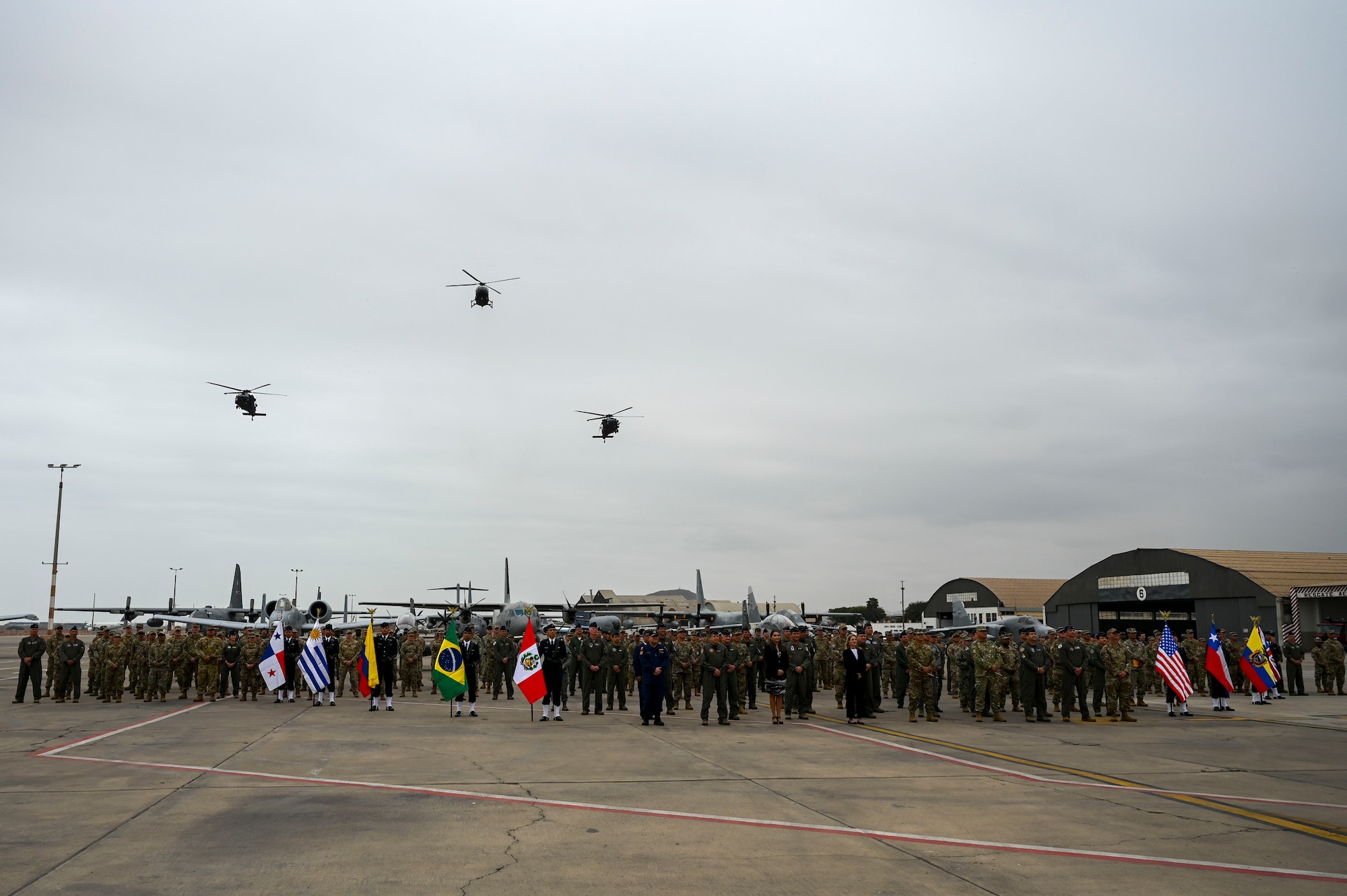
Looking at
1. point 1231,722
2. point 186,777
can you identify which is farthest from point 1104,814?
point 1231,722

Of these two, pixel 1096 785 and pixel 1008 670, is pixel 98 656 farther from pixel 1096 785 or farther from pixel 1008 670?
pixel 1096 785

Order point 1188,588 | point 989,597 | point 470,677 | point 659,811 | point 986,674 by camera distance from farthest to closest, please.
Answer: point 989,597
point 1188,588
point 470,677
point 986,674
point 659,811

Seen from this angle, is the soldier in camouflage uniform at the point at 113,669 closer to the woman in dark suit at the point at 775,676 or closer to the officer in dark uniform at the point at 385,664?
the officer in dark uniform at the point at 385,664

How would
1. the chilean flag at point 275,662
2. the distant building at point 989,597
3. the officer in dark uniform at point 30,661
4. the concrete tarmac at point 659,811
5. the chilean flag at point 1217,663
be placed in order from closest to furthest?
the concrete tarmac at point 659,811 → the chilean flag at point 1217,663 → the chilean flag at point 275,662 → the officer in dark uniform at point 30,661 → the distant building at point 989,597

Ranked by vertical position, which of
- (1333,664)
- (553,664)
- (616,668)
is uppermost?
(553,664)

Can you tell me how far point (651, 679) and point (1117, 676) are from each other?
914 cm

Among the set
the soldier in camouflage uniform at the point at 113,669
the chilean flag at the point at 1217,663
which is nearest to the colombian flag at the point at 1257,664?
the chilean flag at the point at 1217,663

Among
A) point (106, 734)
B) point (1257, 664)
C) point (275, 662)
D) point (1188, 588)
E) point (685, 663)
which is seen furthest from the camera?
point (1188, 588)

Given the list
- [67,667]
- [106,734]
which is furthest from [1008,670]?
[67,667]

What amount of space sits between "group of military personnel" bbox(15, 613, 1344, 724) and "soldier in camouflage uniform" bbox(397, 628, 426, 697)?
0.04m

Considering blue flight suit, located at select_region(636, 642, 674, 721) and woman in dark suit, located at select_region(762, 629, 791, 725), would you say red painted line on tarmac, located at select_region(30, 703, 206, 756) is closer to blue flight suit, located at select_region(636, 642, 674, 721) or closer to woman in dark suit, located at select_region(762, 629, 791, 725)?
blue flight suit, located at select_region(636, 642, 674, 721)

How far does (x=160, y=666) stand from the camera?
2005 centimetres

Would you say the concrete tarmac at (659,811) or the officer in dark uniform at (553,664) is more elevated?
the officer in dark uniform at (553,664)

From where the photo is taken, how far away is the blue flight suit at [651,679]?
1627 cm
